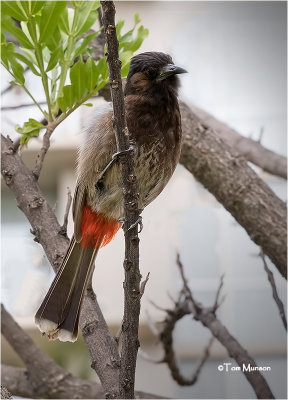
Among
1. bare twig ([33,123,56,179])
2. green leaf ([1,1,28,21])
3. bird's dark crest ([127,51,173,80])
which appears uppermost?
green leaf ([1,1,28,21])

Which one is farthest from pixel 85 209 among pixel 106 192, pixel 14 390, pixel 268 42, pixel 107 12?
pixel 268 42

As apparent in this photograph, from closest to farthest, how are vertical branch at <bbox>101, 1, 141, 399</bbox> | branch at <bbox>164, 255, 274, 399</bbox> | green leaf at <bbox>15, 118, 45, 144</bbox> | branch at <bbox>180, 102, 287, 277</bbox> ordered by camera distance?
1. vertical branch at <bbox>101, 1, 141, 399</bbox>
2. green leaf at <bbox>15, 118, 45, 144</bbox>
3. branch at <bbox>164, 255, 274, 399</bbox>
4. branch at <bbox>180, 102, 287, 277</bbox>

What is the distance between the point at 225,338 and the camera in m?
2.61

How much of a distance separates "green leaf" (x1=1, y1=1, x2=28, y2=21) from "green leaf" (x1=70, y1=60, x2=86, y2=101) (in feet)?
0.79

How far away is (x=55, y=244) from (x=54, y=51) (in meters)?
0.72

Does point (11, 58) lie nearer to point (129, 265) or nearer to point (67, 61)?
point (67, 61)

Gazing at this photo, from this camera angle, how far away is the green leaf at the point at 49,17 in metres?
2.01

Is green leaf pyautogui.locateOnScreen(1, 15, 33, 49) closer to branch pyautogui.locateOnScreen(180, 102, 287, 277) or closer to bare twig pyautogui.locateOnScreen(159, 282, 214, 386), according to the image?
branch pyautogui.locateOnScreen(180, 102, 287, 277)

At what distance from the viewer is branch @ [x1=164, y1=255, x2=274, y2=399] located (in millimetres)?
2432

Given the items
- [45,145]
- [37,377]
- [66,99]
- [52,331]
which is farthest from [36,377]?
[66,99]

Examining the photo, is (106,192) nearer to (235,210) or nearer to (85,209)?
(85,209)

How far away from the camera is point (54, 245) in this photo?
222 centimetres

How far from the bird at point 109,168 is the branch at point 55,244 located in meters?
0.07

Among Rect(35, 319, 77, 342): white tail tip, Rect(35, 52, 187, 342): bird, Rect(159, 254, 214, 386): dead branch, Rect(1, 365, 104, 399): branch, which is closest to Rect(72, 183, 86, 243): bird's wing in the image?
Rect(35, 52, 187, 342): bird
